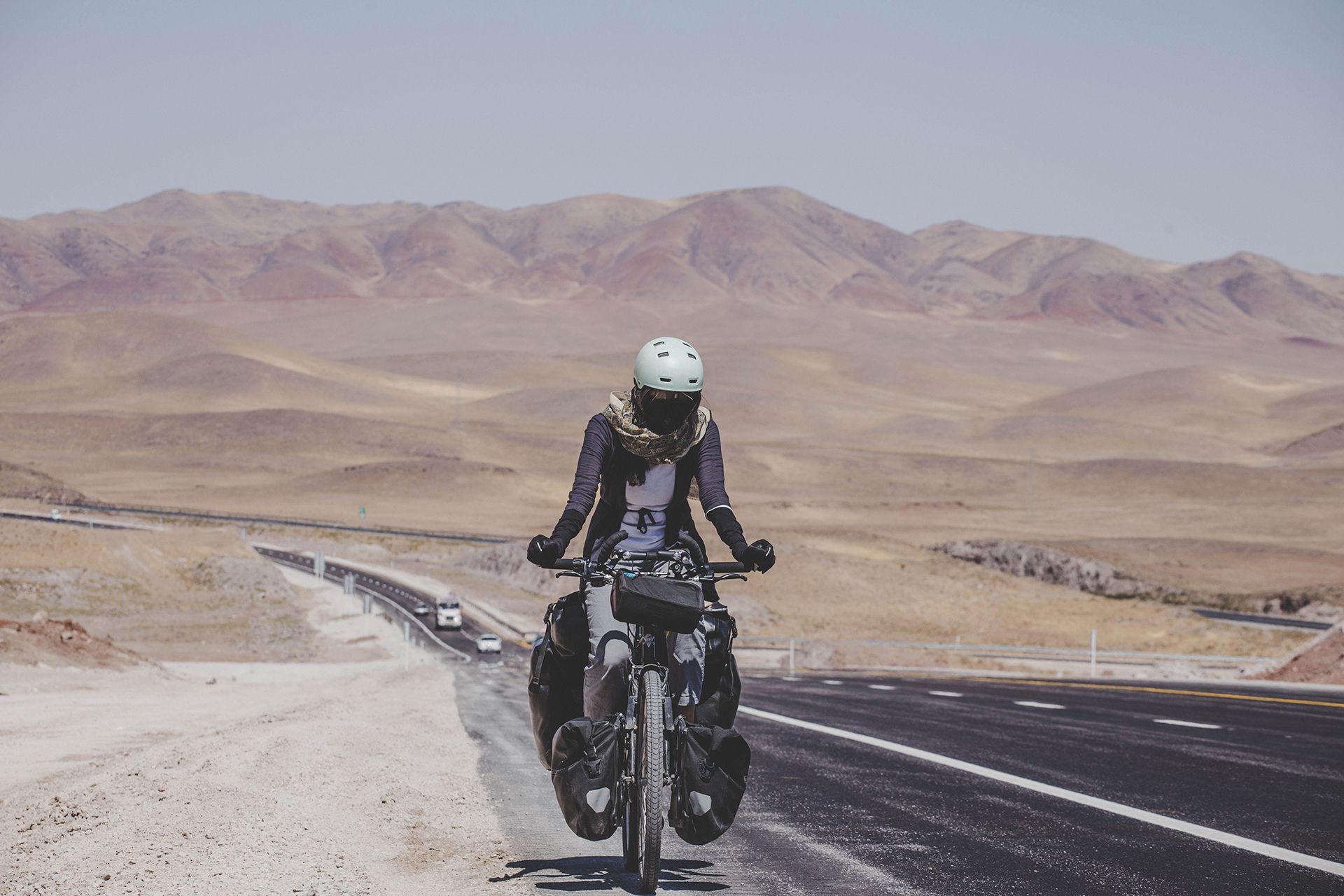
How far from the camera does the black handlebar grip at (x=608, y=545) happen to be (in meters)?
7.86

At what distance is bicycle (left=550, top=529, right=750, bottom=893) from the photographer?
24.2 ft

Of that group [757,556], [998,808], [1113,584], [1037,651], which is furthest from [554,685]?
[1113,584]

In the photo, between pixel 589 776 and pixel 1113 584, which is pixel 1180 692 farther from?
pixel 1113 584

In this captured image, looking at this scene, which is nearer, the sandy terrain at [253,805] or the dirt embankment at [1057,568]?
the sandy terrain at [253,805]

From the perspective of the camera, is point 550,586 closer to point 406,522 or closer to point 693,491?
point 406,522

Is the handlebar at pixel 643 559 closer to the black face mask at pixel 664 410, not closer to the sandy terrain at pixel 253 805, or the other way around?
the black face mask at pixel 664 410

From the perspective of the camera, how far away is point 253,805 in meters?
9.79

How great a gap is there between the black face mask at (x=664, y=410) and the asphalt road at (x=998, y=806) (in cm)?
241

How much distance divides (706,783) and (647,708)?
522 mm

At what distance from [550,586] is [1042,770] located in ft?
244

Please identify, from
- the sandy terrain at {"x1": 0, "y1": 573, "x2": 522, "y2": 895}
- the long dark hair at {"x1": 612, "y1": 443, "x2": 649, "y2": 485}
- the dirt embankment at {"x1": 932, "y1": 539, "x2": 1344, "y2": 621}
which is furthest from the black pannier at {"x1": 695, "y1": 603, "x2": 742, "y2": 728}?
the dirt embankment at {"x1": 932, "y1": 539, "x2": 1344, "y2": 621}

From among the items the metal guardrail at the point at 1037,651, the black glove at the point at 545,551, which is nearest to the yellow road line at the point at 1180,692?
the metal guardrail at the point at 1037,651

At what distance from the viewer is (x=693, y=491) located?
8.33 m

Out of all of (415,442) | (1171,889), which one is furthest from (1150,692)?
(415,442)
